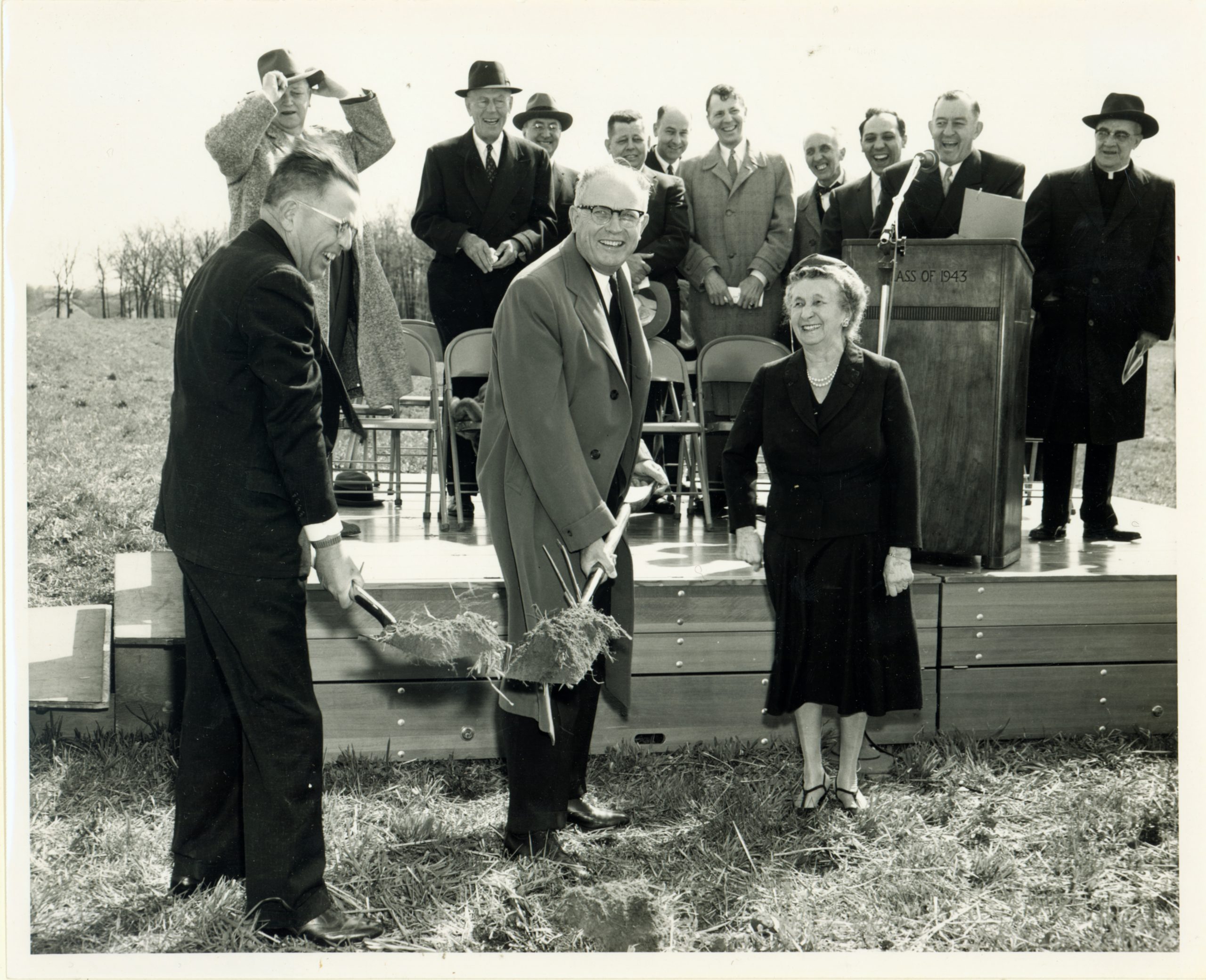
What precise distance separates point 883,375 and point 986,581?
1282 mm

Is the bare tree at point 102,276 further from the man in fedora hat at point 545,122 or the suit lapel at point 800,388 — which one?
the suit lapel at point 800,388

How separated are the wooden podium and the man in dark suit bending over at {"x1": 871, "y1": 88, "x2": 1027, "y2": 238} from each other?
3.11 feet

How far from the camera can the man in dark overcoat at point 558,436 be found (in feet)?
11.4

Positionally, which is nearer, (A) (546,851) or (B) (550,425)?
(B) (550,425)

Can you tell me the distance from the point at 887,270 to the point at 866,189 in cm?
174

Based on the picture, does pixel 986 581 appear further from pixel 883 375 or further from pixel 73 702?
pixel 73 702

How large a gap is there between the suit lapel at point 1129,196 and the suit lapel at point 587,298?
3181 millimetres

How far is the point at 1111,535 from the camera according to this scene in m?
5.84

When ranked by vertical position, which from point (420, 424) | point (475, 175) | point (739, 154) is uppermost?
point (739, 154)

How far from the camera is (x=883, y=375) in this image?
398 centimetres

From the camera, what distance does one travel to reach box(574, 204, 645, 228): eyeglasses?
3463 millimetres

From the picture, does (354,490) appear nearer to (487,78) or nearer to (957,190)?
(487,78)

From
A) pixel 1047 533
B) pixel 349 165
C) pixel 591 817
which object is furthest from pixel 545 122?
pixel 591 817

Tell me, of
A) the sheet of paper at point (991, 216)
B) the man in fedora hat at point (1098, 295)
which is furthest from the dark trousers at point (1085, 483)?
the sheet of paper at point (991, 216)
